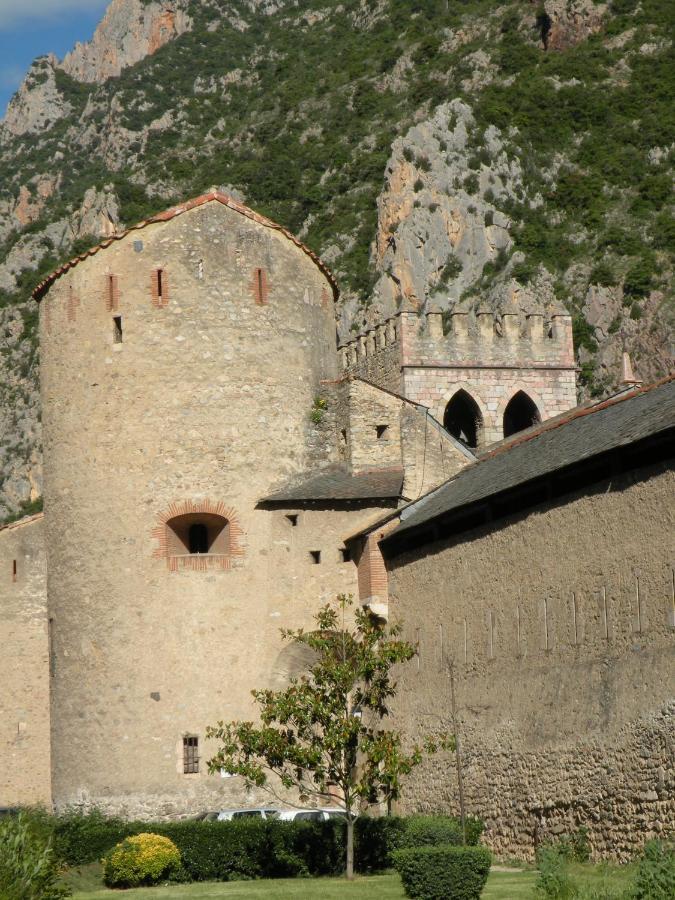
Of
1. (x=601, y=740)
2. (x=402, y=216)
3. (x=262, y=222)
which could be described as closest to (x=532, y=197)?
(x=402, y=216)

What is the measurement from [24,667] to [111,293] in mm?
8358

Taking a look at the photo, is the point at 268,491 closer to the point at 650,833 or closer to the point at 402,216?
the point at 650,833

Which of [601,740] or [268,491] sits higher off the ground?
[268,491]

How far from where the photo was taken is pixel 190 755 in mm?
29219

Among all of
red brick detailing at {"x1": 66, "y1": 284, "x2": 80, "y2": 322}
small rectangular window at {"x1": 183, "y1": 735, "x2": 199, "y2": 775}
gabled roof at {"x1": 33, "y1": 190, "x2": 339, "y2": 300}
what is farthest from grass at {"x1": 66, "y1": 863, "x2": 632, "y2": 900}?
gabled roof at {"x1": 33, "y1": 190, "x2": 339, "y2": 300}

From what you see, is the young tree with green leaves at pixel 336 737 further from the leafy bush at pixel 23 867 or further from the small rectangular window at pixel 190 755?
the leafy bush at pixel 23 867

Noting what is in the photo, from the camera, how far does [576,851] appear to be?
21.7m

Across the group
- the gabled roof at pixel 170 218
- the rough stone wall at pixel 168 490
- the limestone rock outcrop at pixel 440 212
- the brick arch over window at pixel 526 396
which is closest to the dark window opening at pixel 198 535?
the rough stone wall at pixel 168 490

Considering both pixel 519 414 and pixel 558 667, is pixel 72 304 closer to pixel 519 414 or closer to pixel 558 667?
pixel 558 667

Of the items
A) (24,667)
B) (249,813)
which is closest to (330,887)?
(249,813)

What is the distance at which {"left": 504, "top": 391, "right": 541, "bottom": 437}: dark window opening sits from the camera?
1940 inches

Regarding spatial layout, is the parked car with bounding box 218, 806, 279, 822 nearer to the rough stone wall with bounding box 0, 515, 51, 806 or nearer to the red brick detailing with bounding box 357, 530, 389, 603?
the red brick detailing with bounding box 357, 530, 389, 603

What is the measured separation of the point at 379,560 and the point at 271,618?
251 cm

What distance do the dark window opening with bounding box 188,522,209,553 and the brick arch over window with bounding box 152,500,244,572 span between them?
0.20m
